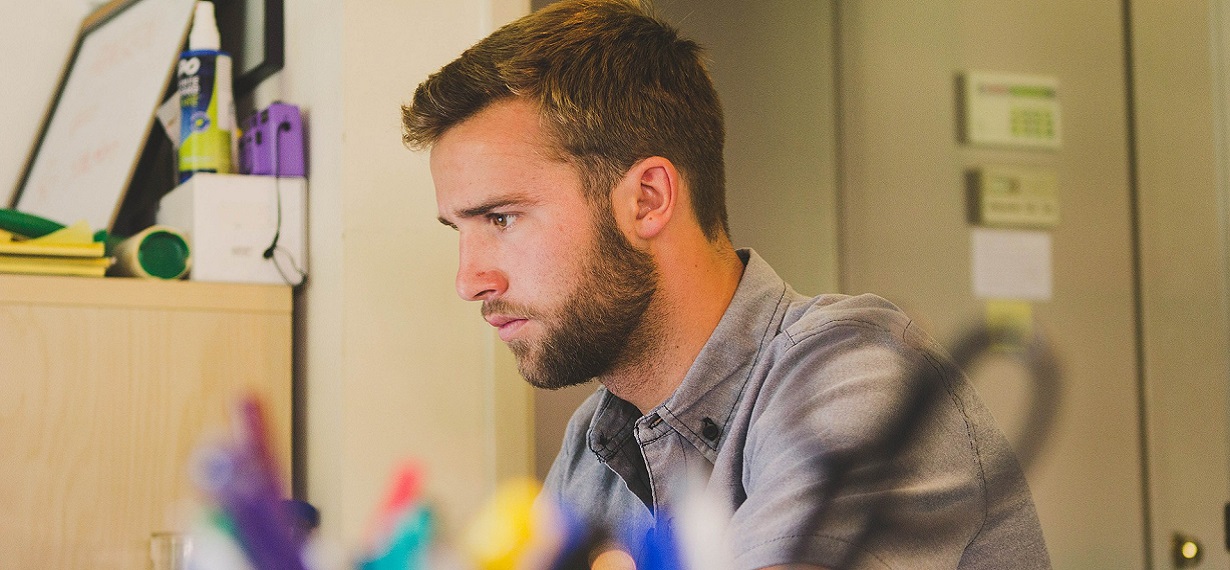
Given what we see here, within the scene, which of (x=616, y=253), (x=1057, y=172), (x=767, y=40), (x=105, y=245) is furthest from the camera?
(x=1057, y=172)

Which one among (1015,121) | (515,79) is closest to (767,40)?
(1015,121)

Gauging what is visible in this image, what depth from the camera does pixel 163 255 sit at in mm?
1321

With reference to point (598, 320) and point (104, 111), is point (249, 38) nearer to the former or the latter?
point (104, 111)

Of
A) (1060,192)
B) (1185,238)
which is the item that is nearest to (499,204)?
(1060,192)

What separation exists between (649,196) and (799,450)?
86 cm

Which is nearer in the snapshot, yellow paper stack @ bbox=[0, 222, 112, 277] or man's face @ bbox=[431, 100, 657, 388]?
man's face @ bbox=[431, 100, 657, 388]

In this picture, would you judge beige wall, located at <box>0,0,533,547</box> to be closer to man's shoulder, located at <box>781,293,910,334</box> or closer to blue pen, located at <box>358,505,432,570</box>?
Answer: man's shoulder, located at <box>781,293,910,334</box>

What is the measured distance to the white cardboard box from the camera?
134 cm

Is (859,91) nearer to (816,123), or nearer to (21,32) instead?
(816,123)

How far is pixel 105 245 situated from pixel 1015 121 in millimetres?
1316

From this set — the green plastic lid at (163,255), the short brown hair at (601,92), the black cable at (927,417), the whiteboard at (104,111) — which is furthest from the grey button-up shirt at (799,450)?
the whiteboard at (104,111)

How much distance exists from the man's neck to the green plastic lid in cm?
59

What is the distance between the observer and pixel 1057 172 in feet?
5.70

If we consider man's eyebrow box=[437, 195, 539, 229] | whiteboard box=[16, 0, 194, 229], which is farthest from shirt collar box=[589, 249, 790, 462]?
whiteboard box=[16, 0, 194, 229]
